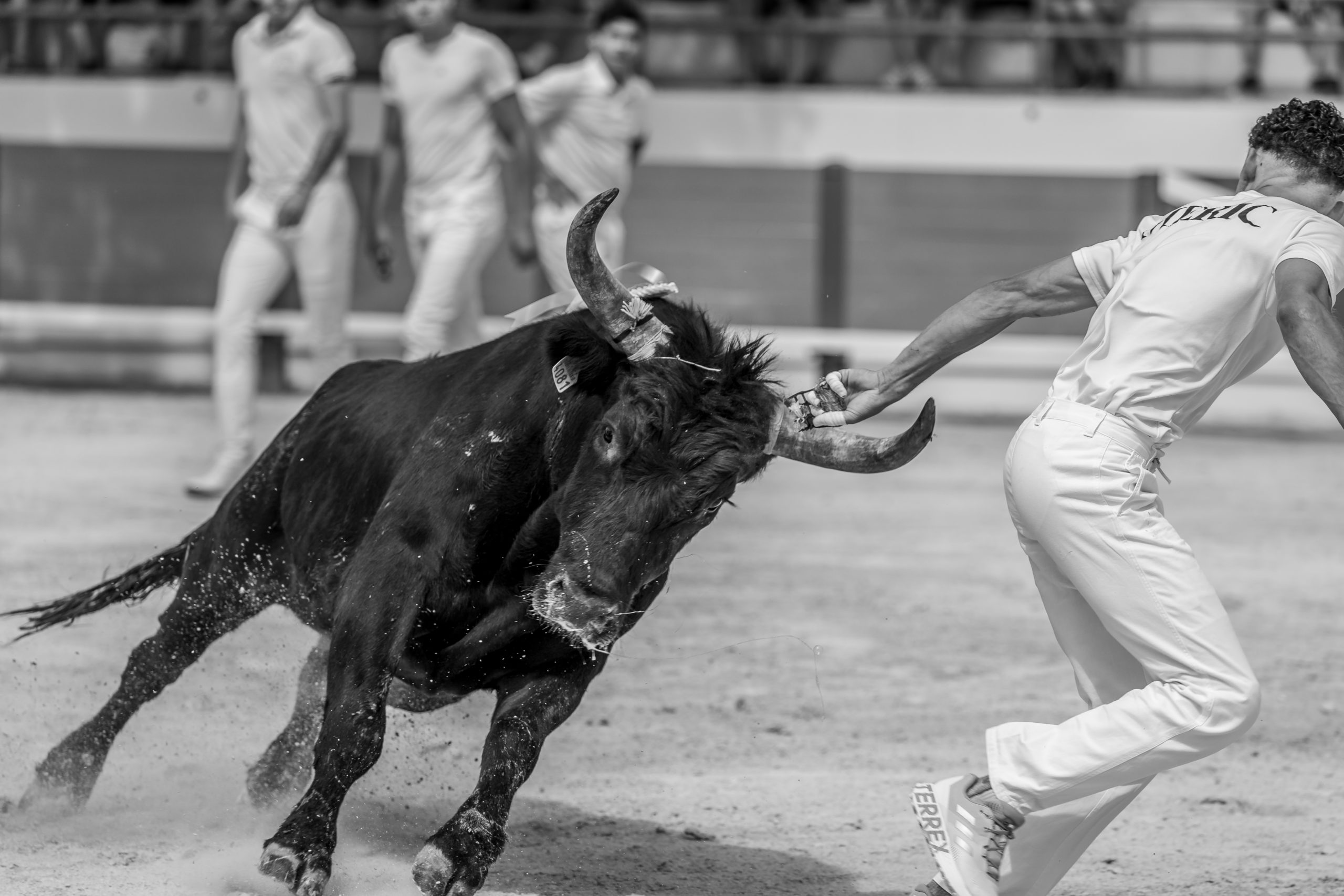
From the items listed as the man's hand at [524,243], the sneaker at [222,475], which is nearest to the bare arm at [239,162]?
the sneaker at [222,475]

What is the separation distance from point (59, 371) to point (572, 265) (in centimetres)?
935

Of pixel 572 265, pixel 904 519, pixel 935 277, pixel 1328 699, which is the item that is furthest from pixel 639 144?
pixel 572 265

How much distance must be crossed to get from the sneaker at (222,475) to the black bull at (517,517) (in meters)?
3.46

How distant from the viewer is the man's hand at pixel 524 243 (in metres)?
8.16

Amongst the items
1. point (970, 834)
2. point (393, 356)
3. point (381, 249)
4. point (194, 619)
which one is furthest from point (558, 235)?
point (970, 834)

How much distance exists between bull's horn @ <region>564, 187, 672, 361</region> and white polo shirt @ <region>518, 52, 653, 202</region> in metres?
5.18

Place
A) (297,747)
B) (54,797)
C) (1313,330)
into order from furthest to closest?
1. (297,747)
2. (54,797)
3. (1313,330)

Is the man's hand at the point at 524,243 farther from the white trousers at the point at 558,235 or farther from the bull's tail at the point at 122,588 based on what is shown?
the bull's tail at the point at 122,588

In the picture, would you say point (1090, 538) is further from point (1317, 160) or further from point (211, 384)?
point (211, 384)

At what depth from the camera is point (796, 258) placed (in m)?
12.1

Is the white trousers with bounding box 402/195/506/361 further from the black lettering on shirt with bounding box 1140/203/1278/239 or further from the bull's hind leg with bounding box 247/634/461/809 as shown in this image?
the black lettering on shirt with bounding box 1140/203/1278/239

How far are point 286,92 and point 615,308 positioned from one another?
4606 mm

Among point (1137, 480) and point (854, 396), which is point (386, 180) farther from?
point (1137, 480)

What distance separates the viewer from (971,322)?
3672 mm
